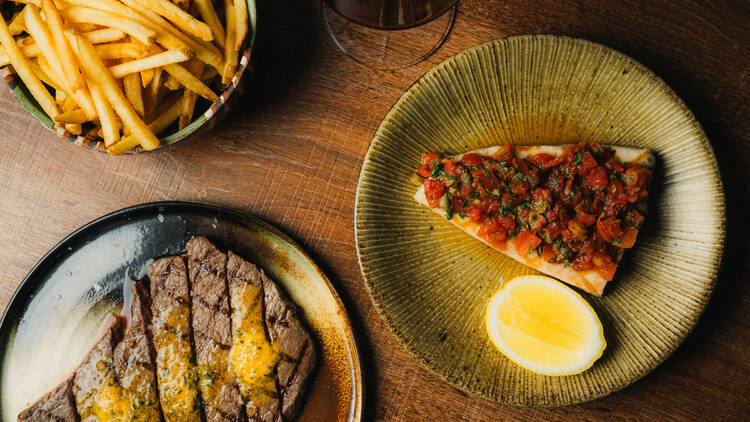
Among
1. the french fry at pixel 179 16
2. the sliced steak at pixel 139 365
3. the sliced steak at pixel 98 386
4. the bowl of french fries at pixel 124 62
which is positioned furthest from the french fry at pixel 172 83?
the sliced steak at pixel 98 386

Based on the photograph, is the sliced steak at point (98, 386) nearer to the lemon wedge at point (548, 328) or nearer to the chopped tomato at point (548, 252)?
the lemon wedge at point (548, 328)

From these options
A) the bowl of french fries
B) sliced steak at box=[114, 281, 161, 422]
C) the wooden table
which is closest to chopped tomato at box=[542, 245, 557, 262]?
the wooden table

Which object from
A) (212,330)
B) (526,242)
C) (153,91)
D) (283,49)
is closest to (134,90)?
(153,91)

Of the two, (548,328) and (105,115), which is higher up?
(105,115)

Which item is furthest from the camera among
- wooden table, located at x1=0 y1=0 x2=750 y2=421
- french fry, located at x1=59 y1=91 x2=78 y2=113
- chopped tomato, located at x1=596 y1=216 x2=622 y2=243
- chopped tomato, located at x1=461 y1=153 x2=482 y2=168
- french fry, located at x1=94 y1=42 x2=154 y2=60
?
wooden table, located at x1=0 y1=0 x2=750 y2=421

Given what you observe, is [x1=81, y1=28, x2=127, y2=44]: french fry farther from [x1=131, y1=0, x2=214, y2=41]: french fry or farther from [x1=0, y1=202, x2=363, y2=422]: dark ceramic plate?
[x1=0, y1=202, x2=363, y2=422]: dark ceramic plate

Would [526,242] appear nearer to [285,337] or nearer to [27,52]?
[285,337]

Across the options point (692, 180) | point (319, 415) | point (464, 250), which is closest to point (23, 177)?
point (319, 415)
